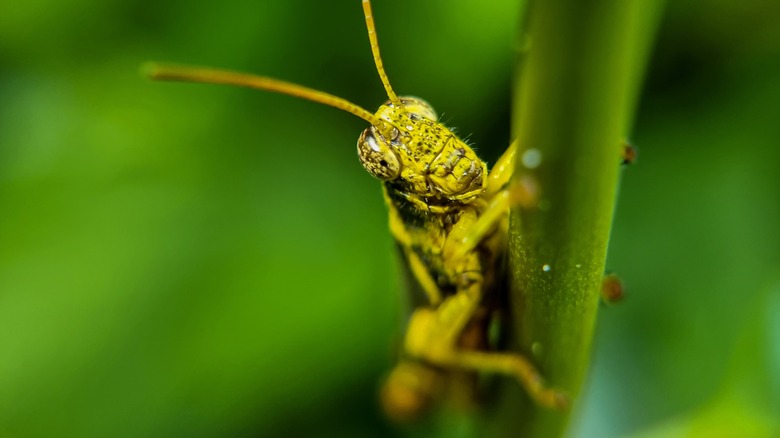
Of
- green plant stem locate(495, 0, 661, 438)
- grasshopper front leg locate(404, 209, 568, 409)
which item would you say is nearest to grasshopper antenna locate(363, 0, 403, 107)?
grasshopper front leg locate(404, 209, 568, 409)

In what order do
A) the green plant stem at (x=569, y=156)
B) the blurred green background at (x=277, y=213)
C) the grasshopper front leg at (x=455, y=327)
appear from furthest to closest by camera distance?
1. the blurred green background at (x=277, y=213)
2. the grasshopper front leg at (x=455, y=327)
3. the green plant stem at (x=569, y=156)

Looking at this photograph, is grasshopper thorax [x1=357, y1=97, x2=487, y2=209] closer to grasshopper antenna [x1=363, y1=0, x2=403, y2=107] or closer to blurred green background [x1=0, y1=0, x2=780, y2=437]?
grasshopper antenna [x1=363, y1=0, x2=403, y2=107]

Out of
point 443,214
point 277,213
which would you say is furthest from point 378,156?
point 277,213

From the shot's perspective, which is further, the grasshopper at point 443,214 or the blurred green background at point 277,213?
the blurred green background at point 277,213

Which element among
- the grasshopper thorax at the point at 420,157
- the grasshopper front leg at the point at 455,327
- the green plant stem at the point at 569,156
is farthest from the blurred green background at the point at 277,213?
the green plant stem at the point at 569,156

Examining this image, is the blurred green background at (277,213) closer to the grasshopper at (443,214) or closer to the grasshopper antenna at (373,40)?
the grasshopper at (443,214)

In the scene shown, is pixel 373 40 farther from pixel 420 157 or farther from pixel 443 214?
pixel 443 214

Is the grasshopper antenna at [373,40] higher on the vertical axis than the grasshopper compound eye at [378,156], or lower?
higher
